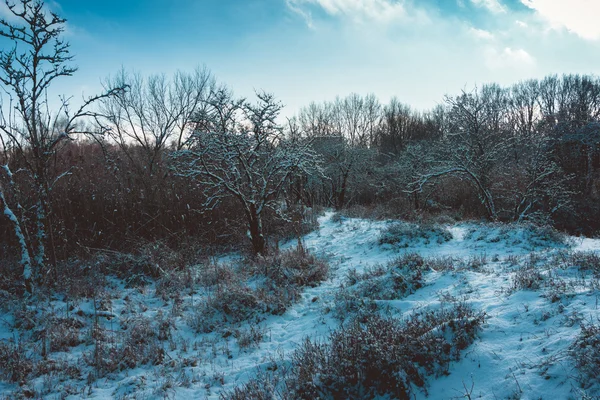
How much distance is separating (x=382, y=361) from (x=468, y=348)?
1010mm

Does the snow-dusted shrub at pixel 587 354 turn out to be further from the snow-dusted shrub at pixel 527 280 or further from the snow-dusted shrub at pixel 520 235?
the snow-dusted shrub at pixel 520 235

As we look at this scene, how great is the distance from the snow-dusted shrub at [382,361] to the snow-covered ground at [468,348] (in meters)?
0.15

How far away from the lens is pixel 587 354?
9.72 feet

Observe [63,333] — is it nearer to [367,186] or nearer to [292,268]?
[292,268]

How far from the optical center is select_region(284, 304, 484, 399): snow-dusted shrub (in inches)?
134

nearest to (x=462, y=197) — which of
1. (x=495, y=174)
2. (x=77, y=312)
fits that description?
(x=495, y=174)

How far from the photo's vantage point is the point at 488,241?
9.40 m

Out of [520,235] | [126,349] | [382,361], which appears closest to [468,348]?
[382,361]

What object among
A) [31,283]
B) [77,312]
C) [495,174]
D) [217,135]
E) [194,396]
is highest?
[217,135]

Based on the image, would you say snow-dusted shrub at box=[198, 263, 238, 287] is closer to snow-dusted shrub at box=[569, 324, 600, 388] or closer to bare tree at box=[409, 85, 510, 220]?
snow-dusted shrub at box=[569, 324, 600, 388]

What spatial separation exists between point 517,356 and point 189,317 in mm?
5091

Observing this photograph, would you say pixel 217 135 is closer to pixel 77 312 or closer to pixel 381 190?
pixel 77 312

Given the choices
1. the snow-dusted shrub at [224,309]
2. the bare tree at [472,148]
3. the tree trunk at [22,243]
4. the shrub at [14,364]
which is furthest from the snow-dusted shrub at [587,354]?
the bare tree at [472,148]

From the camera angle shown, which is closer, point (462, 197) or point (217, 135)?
point (217, 135)
